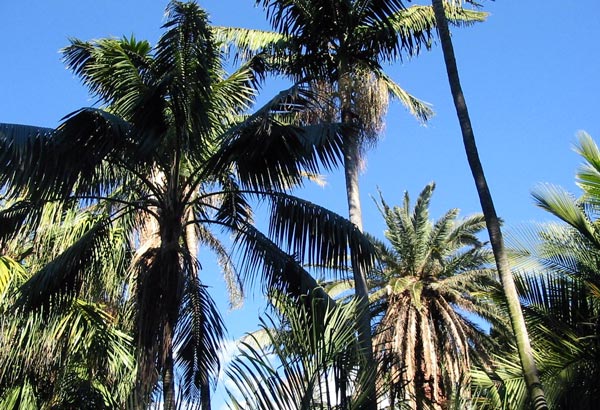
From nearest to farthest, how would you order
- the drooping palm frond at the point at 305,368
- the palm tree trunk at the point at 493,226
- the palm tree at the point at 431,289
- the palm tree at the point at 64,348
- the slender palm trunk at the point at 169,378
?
the drooping palm frond at the point at 305,368, the palm tree trunk at the point at 493,226, the slender palm trunk at the point at 169,378, the palm tree at the point at 64,348, the palm tree at the point at 431,289

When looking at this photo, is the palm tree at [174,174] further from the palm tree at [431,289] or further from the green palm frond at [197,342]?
the palm tree at [431,289]

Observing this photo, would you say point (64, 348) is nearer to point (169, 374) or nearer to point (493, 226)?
point (169, 374)

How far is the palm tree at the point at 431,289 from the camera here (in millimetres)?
20578

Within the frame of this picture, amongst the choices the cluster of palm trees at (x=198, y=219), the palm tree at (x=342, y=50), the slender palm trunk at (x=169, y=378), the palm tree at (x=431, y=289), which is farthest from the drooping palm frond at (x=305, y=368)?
the palm tree at (x=431, y=289)

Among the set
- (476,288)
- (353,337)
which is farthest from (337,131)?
(476,288)

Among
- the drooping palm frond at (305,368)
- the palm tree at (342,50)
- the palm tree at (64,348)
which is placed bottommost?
the drooping palm frond at (305,368)

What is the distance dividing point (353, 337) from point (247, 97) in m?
7.67

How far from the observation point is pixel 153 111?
10.5 m

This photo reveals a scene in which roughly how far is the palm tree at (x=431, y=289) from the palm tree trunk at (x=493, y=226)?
401 inches

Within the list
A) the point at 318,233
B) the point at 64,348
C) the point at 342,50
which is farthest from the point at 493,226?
the point at 64,348

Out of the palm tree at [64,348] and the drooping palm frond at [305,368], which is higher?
the palm tree at [64,348]

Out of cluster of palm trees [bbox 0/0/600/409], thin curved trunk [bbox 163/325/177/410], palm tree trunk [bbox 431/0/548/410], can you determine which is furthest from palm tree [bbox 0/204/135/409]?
palm tree trunk [bbox 431/0/548/410]

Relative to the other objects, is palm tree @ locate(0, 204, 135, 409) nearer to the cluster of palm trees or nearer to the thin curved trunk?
the cluster of palm trees

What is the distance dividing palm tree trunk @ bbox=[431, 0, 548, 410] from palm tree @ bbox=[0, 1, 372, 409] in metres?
1.64
